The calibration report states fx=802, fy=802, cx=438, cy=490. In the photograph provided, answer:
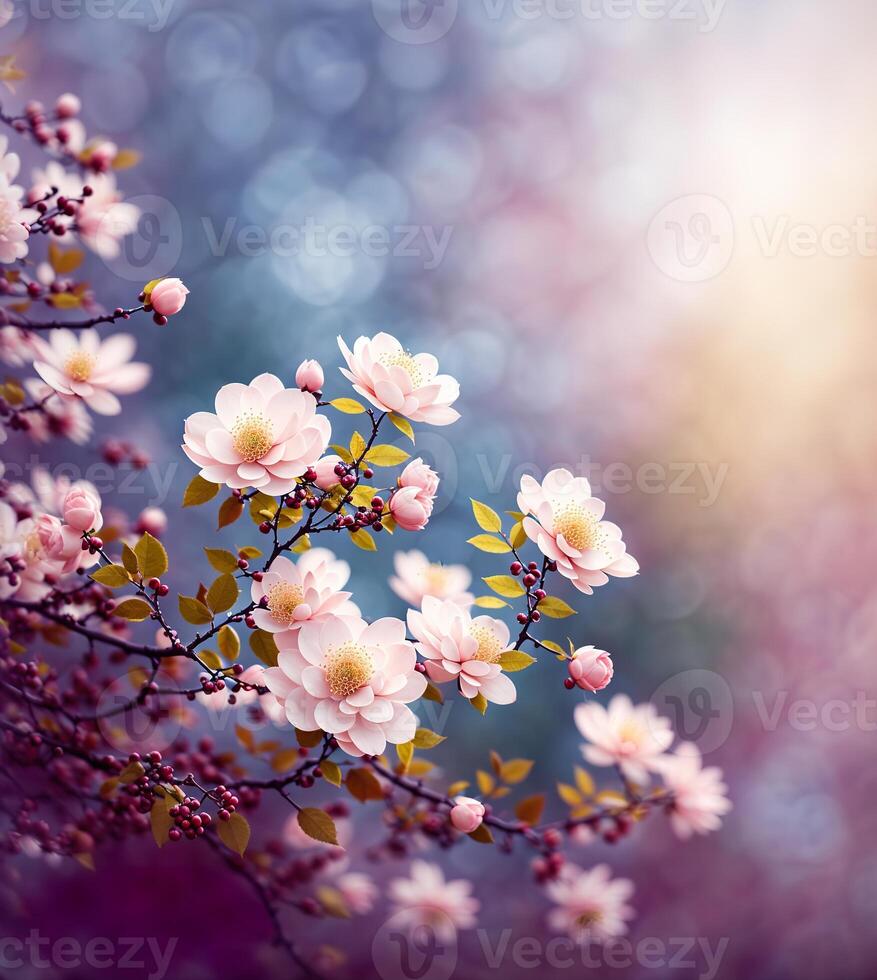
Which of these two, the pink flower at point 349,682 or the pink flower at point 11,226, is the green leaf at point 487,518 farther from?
the pink flower at point 11,226

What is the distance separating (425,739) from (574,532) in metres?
0.21

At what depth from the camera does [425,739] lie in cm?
66

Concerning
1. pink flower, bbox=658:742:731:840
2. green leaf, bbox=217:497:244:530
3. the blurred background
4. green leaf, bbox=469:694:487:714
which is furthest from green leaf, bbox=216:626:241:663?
the blurred background

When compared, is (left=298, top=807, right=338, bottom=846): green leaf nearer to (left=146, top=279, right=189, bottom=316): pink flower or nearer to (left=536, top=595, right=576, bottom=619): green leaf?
(left=536, top=595, right=576, bottom=619): green leaf

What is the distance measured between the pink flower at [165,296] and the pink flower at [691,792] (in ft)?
2.28

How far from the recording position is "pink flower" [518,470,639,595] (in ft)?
2.11

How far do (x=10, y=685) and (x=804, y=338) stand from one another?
2155 millimetres

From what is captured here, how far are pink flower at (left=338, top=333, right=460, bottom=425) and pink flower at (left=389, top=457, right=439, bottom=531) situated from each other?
4cm

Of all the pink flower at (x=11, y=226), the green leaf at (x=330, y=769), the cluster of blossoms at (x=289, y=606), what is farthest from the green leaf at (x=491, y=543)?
the pink flower at (x=11, y=226)

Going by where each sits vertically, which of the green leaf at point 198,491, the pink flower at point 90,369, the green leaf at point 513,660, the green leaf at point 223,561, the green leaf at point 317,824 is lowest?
the green leaf at point 317,824

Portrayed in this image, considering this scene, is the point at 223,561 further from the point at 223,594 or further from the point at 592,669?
the point at 592,669

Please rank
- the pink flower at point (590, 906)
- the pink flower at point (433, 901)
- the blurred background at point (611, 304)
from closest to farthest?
the pink flower at point (590, 906) < the pink flower at point (433, 901) < the blurred background at point (611, 304)

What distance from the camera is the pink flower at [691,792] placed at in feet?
2.98

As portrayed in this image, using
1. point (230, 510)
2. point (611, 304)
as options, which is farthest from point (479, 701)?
point (611, 304)
